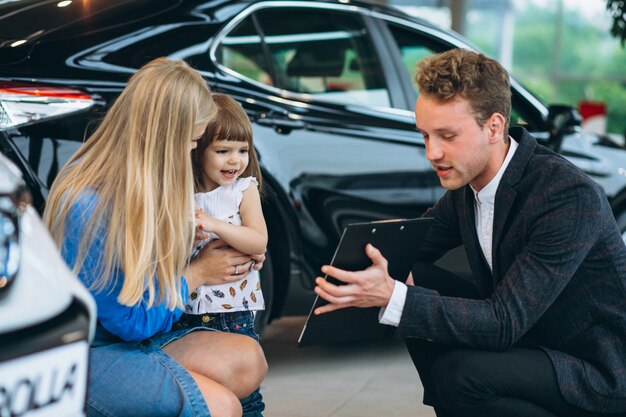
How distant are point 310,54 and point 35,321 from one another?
2.81 meters

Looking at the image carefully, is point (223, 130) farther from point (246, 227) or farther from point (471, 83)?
point (471, 83)

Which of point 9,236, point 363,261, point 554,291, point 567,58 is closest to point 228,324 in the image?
point 363,261

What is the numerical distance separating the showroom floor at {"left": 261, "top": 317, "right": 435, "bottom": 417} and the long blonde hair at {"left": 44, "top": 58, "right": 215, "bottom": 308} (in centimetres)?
133

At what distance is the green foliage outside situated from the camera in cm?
1586

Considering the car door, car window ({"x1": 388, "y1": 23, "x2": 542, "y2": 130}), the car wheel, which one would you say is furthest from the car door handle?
car window ({"x1": 388, "y1": 23, "x2": 542, "y2": 130})

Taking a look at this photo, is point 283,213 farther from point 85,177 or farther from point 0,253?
point 0,253

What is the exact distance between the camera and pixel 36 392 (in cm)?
157

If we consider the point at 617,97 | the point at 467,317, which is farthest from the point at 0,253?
the point at 617,97

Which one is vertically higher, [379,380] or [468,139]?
[468,139]

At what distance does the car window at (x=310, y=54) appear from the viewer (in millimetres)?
3973

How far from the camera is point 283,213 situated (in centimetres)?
383

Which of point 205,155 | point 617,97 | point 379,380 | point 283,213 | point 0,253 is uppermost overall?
point 0,253

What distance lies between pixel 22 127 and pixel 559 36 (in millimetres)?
14487

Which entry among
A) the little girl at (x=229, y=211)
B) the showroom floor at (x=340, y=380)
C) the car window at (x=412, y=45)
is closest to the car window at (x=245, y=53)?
the car window at (x=412, y=45)
